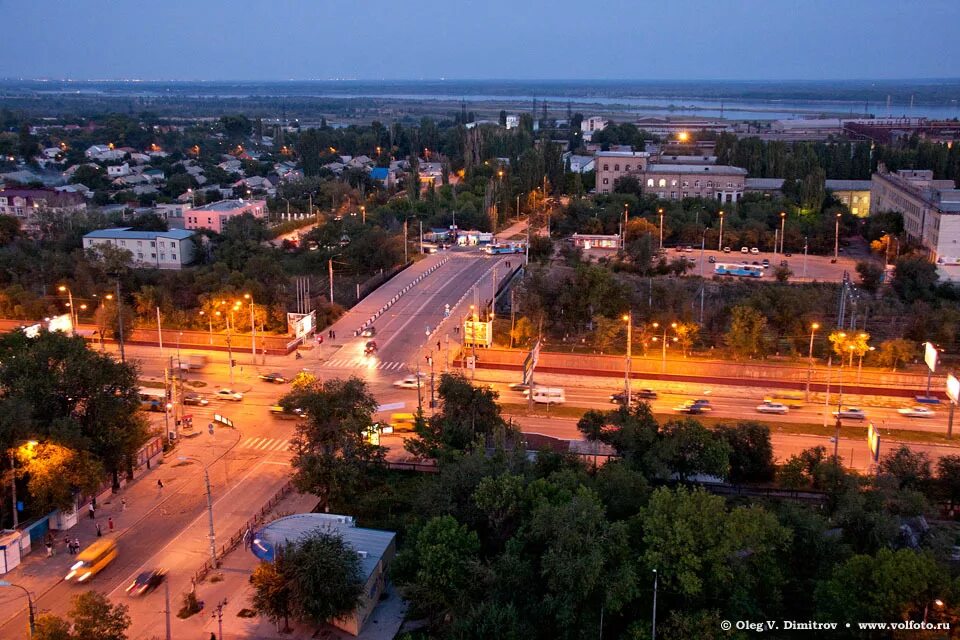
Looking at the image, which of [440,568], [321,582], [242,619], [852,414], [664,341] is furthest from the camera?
[664,341]

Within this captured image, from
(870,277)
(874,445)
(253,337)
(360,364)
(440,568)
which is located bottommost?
(360,364)

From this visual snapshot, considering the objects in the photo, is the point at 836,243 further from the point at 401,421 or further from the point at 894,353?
the point at 401,421

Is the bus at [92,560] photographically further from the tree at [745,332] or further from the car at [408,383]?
the tree at [745,332]

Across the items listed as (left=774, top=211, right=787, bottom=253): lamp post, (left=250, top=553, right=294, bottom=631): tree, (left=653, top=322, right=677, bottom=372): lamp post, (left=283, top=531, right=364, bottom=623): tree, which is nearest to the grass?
(left=653, top=322, right=677, bottom=372): lamp post

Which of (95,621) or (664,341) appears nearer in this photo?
(95,621)

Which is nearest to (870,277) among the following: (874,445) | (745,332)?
(745,332)

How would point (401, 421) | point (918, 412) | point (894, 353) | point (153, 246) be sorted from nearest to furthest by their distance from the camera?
point (401, 421)
point (918, 412)
point (894, 353)
point (153, 246)

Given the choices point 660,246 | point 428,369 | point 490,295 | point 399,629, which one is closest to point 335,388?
point 399,629

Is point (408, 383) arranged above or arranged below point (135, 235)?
below

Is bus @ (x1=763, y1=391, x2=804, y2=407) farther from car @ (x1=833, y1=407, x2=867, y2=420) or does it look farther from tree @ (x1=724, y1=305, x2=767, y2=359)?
tree @ (x1=724, y1=305, x2=767, y2=359)
